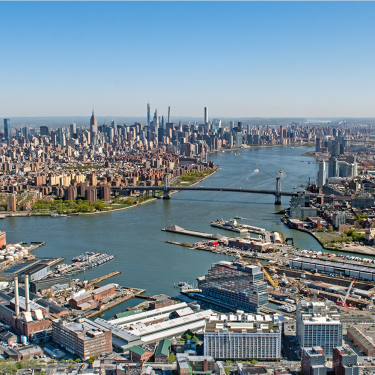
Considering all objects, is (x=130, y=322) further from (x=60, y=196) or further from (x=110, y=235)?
(x=60, y=196)

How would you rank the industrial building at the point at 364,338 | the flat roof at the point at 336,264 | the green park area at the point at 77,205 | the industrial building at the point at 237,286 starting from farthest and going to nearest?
the green park area at the point at 77,205, the flat roof at the point at 336,264, the industrial building at the point at 237,286, the industrial building at the point at 364,338

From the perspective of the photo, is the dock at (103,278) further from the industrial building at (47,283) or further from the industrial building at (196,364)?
the industrial building at (196,364)

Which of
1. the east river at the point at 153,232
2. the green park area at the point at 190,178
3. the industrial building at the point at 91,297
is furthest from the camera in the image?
the green park area at the point at 190,178

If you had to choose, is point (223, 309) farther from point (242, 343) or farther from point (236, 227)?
point (236, 227)

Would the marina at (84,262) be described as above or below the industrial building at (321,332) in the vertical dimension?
below

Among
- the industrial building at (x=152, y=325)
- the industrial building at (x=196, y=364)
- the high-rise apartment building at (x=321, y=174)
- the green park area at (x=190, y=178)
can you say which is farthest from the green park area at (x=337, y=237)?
the green park area at (x=190, y=178)

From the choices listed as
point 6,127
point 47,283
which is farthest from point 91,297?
point 6,127

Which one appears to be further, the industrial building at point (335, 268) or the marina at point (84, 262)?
the marina at point (84, 262)

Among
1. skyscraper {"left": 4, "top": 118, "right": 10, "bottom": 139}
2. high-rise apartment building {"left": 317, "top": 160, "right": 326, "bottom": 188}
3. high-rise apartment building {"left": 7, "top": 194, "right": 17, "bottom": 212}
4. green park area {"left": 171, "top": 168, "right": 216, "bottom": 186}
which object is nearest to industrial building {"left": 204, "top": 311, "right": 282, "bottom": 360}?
high-rise apartment building {"left": 7, "top": 194, "right": 17, "bottom": 212}
